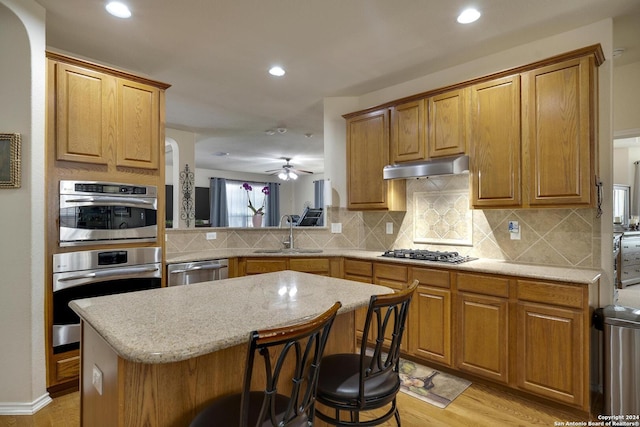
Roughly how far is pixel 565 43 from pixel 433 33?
1029mm

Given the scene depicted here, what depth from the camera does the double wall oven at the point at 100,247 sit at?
2625mm

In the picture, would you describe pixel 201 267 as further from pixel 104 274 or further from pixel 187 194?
pixel 187 194

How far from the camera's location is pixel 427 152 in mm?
3344

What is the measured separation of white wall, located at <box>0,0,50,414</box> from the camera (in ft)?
7.78

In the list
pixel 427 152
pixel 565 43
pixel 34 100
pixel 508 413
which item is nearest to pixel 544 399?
pixel 508 413

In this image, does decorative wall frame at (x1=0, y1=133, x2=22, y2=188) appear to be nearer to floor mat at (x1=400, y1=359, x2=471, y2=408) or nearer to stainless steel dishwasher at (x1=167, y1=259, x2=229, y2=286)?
stainless steel dishwasher at (x1=167, y1=259, x2=229, y2=286)

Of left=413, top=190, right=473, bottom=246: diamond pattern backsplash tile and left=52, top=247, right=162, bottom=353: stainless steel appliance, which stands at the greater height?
left=413, top=190, right=473, bottom=246: diamond pattern backsplash tile

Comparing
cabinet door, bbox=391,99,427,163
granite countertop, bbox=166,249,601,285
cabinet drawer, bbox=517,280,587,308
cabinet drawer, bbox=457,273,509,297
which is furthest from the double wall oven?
cabinet drawer, bbox=517,280,587,308

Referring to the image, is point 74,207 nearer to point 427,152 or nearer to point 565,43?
point 427,152

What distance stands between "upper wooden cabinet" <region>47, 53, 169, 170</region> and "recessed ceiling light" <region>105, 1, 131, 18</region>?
477 millimetres

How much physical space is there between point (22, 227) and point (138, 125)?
1143 millimetres

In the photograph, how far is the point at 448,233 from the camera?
3.52 metres

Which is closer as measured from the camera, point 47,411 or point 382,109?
point 47,411

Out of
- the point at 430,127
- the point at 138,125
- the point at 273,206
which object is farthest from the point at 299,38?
the point at 273,206
